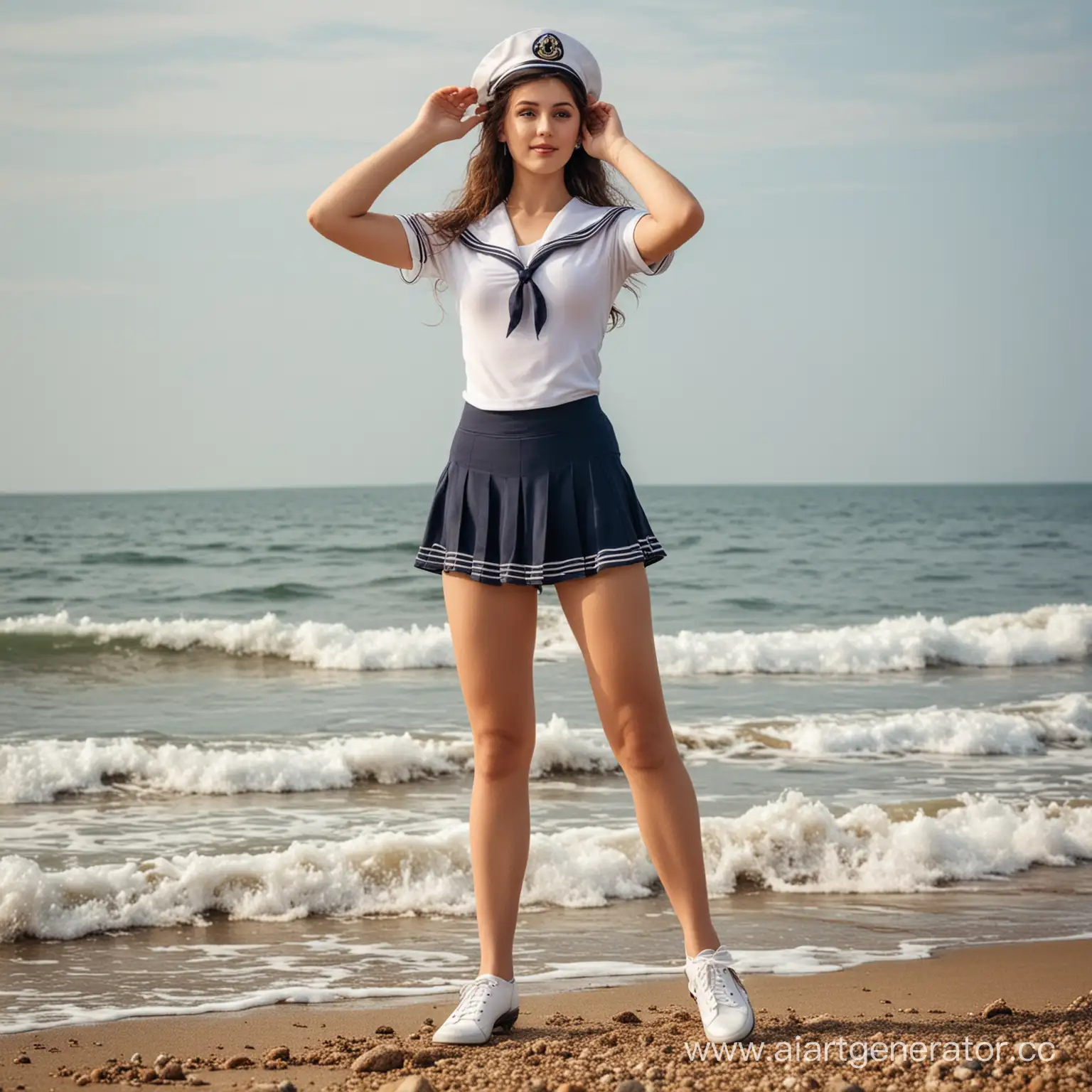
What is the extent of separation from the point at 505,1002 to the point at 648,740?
0.72 m

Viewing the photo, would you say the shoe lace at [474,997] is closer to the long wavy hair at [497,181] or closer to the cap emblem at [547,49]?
the long wavy hair at [497,181]

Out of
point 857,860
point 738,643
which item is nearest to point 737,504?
point 738,643

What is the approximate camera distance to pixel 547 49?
9.08 feet

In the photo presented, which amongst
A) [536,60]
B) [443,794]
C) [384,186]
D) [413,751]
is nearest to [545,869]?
[443,794]

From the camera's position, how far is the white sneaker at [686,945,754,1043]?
2740 mm

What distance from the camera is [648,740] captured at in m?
2.81

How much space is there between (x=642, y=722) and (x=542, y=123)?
131 cm

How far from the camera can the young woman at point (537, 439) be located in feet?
9.05

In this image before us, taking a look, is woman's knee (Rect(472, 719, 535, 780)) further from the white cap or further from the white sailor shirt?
the white cap

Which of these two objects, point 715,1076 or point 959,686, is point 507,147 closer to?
point 715,1076

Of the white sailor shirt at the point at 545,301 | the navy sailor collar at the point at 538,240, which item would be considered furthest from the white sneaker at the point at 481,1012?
the navy sailor collar at the point at 538,240

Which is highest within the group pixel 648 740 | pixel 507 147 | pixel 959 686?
pixel 507 147

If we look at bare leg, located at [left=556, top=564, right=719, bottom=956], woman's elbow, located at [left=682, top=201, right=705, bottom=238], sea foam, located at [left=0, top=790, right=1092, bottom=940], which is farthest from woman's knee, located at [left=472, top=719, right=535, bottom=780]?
sea foam, located at [left=0, top=790, right=1092, bottom=940]

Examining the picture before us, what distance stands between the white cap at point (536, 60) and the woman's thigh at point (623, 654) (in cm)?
109
